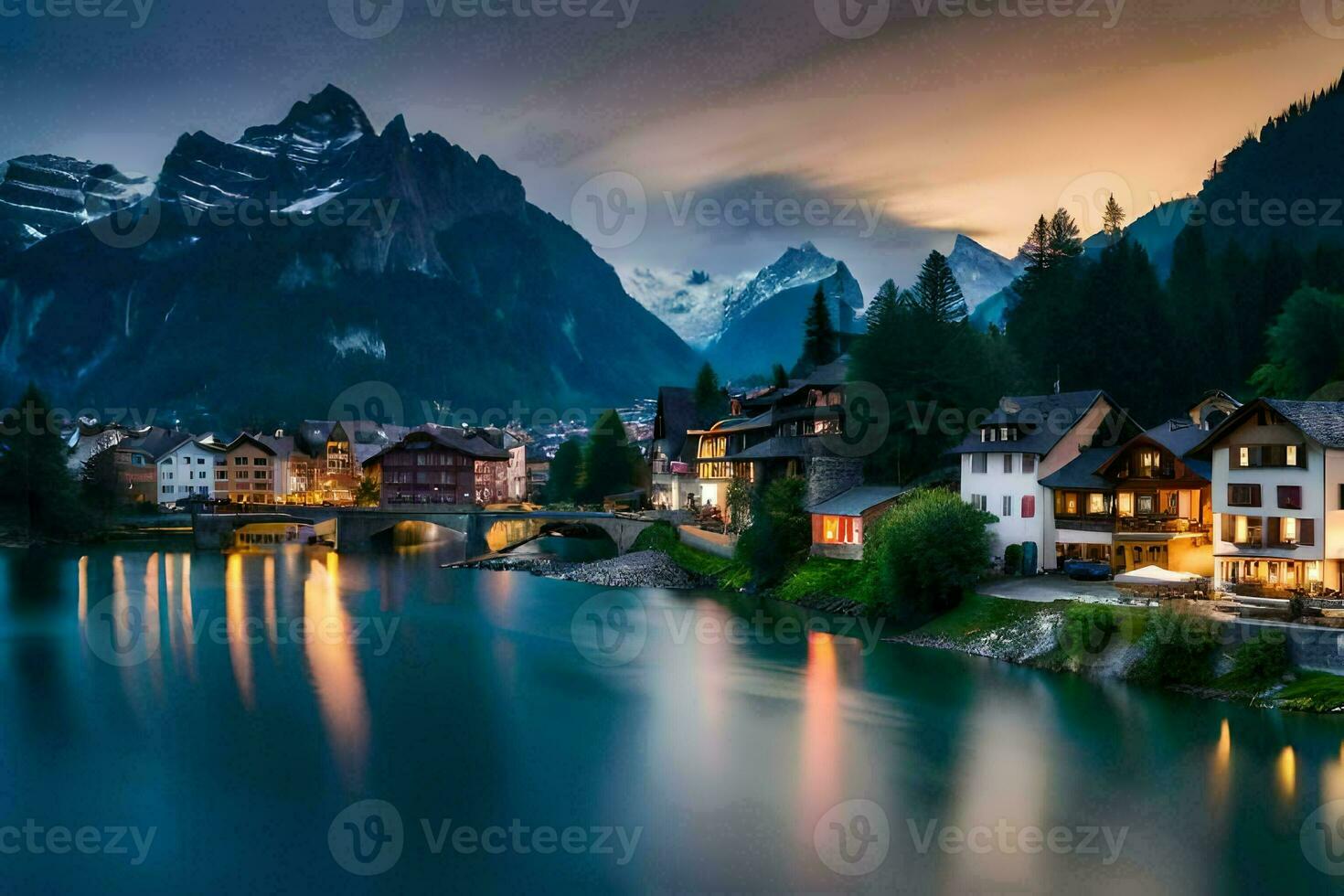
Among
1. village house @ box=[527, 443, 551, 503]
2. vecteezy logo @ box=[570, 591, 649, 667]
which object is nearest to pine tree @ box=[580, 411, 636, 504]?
village house @ box=[527, 443, 551, 503]

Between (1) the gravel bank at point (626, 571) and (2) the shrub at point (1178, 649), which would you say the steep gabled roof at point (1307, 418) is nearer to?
(2) the shrub at point (1178, 649)

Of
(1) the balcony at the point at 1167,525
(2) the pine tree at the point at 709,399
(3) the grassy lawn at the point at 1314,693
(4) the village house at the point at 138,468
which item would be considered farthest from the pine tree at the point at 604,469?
(3) the grassy lawn at the point at 1314,693

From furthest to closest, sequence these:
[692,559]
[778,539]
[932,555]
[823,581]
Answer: [692,559] → [778,539] → [823,581] → [932,555]

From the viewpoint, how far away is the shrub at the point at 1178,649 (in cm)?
3095

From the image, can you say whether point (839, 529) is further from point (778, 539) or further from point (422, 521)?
point (422, 521)

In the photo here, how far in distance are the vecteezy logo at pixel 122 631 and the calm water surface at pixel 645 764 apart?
1.44 feet

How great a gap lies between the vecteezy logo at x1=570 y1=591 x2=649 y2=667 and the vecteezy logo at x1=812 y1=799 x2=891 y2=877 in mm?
17567

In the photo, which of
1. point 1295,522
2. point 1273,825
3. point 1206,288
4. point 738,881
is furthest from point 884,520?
point 1206,288

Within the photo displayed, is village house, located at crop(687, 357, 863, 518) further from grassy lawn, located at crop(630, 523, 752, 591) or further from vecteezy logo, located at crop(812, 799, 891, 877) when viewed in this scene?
vecteezy logo, located at crop(812, 799, 891, 877)

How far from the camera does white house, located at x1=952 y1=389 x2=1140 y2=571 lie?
1784 inches

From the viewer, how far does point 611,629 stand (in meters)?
48.3

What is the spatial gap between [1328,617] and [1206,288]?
166ft

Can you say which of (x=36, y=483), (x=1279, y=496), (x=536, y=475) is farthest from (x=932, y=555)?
(x=536, y=475)

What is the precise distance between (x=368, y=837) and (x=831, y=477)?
4006 centimetres
